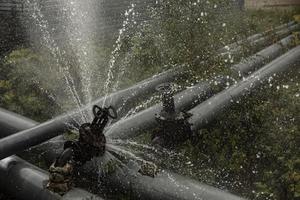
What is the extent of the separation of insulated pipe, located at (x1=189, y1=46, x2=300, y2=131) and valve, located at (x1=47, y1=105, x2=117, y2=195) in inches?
70.5

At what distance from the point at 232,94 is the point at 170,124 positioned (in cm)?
185

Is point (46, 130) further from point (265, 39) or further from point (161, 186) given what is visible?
point (265, 39)

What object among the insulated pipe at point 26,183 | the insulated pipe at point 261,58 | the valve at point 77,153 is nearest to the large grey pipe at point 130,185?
the insulated pipe at point 26,183

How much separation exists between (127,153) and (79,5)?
8.42m

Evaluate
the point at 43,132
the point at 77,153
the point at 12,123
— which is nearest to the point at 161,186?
the point at 77,153

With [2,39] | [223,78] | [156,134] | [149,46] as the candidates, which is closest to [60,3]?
[2,39]

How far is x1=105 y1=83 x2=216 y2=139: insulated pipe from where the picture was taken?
18.2 feet

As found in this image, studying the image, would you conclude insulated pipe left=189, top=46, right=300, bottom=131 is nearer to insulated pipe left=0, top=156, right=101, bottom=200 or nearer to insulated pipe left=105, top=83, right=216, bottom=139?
insulated pipe left=105, top=83, right=216, bottom=139

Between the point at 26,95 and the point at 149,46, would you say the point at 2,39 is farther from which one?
the point at 149,46

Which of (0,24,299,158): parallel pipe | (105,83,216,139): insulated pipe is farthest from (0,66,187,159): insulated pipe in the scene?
(105,83,216,139): insulated pipe

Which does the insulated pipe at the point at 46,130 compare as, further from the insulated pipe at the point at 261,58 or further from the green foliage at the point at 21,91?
the insulated pipe at the point at 261,58

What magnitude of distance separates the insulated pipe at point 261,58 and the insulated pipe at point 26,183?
515 centimetres

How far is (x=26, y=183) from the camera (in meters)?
4.63

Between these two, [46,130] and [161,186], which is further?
[46,130]
